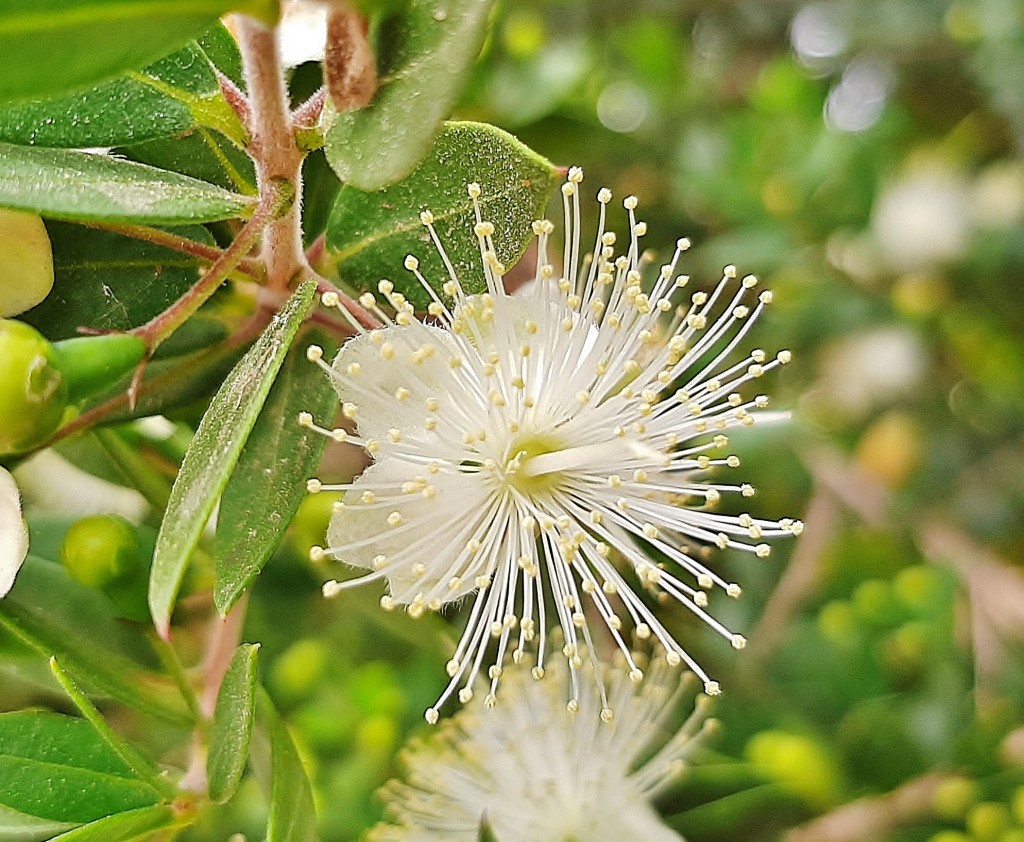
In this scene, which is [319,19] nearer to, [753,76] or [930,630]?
[930,630]

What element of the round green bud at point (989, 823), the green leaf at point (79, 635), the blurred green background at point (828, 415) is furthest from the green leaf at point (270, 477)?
the round green bud at point (989, 823)

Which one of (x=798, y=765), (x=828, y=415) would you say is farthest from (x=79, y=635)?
(x=828, y=415)

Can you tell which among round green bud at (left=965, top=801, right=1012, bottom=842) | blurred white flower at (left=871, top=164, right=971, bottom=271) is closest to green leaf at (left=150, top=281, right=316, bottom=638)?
round green bud at (left=965, top=801, right=1012, bottom=842)

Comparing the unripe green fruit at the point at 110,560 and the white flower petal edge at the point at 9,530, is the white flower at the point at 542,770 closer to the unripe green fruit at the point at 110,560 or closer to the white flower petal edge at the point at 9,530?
the unripe green fruit at the point at 110,560

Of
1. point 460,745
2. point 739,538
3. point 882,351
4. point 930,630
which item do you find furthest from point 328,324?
point 882,351

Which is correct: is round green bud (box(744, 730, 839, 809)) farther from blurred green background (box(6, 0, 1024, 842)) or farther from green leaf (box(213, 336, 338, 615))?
green leaf (box(213, 336, 338, 615))

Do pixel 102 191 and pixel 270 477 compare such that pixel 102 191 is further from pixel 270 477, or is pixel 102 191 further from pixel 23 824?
pixel 23 824
